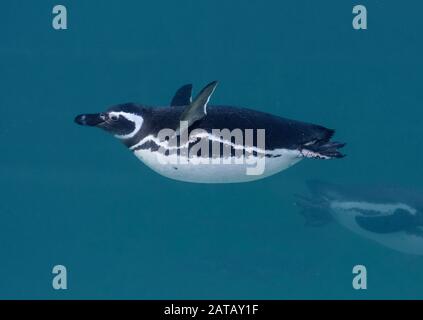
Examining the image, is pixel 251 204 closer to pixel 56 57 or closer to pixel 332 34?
pixel 332 34

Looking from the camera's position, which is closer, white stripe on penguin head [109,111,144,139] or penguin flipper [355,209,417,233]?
white stripe on penguin head [109,111,144,139]

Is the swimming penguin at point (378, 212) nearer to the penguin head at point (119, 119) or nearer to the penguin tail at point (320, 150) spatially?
the penguin tail at point (320, 150)

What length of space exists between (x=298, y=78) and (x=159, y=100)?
6.04ft

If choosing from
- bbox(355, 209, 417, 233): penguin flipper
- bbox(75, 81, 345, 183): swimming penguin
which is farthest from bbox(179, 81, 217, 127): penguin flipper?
bbox(355, 209, 417, 233): penguin flipper

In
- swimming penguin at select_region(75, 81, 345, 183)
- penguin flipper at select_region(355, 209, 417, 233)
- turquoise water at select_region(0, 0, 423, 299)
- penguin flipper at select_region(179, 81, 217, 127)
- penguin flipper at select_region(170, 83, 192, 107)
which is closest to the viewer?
penguin flipper at select_region(179, 81, 217, 127)

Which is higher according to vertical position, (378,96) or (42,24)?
(42,24)

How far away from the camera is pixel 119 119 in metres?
3.93

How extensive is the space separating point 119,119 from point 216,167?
2.09 ft

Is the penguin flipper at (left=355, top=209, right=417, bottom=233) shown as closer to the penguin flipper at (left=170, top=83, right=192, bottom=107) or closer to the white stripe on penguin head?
the penguin flipper at (left=170, top=83, right=192, bottom=107)

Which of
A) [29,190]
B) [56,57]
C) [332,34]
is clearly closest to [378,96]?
[332,34]

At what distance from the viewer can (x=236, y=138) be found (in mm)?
3881

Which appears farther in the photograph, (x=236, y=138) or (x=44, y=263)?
(x=44, y=263)

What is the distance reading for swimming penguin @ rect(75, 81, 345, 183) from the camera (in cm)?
388

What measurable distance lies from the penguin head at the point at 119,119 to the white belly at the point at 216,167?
16 centimetres
